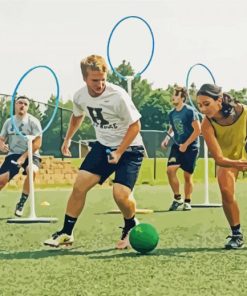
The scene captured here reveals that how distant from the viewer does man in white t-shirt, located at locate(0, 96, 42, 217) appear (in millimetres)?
10523

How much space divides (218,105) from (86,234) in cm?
224

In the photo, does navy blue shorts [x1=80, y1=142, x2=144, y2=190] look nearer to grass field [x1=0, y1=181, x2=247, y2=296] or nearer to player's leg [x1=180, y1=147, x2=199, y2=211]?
grass field [x1=0, y1=181, x2=247, y2=296]

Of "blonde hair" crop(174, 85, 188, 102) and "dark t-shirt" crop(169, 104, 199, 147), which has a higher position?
"blonde hair" crop(174, 85, 188, 102)

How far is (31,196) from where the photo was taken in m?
10.1

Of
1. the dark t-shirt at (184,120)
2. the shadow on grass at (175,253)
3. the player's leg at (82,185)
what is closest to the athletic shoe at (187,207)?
the dark t-shirt at (184,120)

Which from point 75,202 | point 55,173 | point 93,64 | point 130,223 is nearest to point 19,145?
point 75,202

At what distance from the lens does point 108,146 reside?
23.1 ft

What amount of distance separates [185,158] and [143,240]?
565cm

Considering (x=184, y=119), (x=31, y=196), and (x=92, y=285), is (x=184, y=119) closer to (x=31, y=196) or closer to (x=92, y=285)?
(x=31, y=196)

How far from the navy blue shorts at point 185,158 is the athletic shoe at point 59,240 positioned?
499 cm

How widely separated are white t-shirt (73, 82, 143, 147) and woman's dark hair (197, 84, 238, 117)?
2.10 feet

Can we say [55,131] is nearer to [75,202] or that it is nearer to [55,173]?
[55,173]

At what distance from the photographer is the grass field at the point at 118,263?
4.84 metres

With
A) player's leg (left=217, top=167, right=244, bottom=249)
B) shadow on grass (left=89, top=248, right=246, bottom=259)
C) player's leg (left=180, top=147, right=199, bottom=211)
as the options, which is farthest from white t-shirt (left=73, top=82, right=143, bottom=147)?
player's leg (left=180, top=147, right=199, bottom=211)
